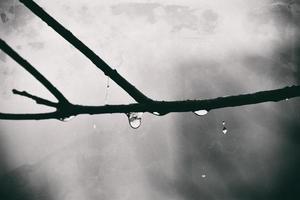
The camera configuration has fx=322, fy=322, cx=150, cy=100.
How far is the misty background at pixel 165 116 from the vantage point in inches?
185

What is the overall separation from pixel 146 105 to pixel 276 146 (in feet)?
15.7

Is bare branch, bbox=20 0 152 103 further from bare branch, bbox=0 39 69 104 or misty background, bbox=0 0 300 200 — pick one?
misty background, bbox=0 0 300 200

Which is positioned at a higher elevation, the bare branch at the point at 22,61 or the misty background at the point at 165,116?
the misty background at the point at 165,116

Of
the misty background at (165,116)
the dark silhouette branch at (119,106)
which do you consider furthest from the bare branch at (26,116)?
the misty background at (165,116)

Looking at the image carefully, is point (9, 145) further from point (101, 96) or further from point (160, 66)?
point (160, 66)

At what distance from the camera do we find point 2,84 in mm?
4828

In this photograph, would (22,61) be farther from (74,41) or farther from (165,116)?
(165,116)

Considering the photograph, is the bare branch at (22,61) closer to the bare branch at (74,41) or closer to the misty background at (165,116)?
the bare branch at (74,41)

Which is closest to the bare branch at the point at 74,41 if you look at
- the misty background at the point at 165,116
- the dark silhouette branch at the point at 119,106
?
the dark silhouette branch at the point at 119,106

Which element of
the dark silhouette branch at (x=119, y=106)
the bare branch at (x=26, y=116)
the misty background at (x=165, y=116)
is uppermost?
the misty background at (x=165, y=116)

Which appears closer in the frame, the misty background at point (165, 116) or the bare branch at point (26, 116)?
the bare branch at point (26, 116)

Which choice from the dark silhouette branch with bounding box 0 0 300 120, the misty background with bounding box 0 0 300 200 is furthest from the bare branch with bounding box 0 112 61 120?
the misty background with bounding box 0 0 300 200

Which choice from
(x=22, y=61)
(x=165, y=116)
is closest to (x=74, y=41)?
(x=22, y=61)

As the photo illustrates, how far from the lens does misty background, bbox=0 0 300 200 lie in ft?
15.4
